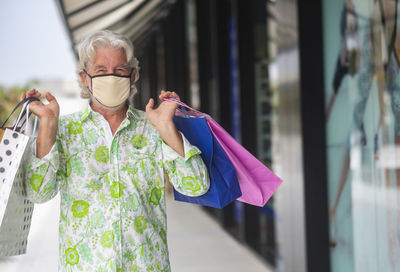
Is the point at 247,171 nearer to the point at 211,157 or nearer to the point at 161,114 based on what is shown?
the point at 211,157

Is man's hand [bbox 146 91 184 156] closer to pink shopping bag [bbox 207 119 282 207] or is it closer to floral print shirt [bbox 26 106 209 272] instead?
floral print shirt [bbox 26 106 209 272]

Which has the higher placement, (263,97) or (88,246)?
(263,97)

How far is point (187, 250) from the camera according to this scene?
5.61 metres

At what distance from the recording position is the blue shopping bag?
1.53 meters

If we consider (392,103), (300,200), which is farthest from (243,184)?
(300,200)

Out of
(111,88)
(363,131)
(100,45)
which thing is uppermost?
(100,45)

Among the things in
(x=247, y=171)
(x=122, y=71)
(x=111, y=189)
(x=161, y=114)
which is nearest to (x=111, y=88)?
(x=122, y=71)

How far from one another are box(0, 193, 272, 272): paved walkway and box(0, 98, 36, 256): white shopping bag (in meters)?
3.42

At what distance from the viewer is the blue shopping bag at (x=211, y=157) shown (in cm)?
153

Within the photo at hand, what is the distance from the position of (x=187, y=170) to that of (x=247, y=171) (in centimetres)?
26

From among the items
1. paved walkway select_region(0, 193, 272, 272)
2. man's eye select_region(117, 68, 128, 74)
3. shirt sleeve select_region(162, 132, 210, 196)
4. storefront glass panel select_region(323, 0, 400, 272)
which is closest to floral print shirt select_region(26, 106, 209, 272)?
shirt sleeve select_region(162, 132, 210, 196)

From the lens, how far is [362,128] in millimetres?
2818

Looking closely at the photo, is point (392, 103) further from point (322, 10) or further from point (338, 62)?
A: point (322, 10)

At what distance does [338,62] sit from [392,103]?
0.75 metres
